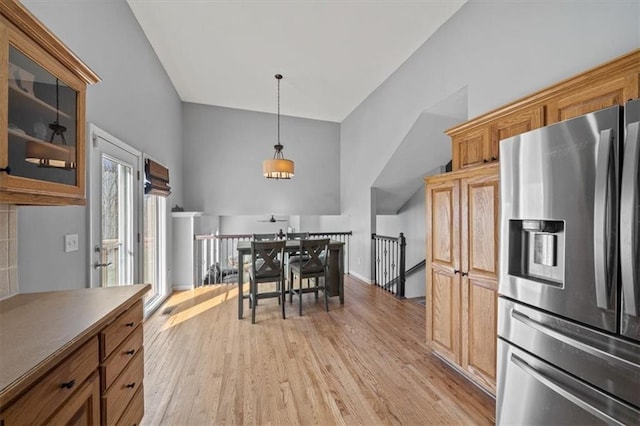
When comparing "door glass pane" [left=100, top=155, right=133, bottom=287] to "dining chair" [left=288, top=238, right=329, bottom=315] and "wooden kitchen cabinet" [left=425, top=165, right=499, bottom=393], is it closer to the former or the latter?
"dining chair" [left=288, top=238, right=329, bottom=315]

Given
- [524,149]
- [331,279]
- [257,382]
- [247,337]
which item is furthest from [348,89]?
[257,382]

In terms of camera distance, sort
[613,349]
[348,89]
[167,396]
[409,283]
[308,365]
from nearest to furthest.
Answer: [613,349], [167,396], [308,365], [348,89], [409,283]

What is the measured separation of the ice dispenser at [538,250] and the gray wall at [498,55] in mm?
1252

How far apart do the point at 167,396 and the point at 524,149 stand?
285cm

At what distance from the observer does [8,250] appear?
1.38 m

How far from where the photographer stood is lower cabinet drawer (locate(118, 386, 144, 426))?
1.38 meters

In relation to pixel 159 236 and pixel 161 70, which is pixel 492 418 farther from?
pixel 161 70

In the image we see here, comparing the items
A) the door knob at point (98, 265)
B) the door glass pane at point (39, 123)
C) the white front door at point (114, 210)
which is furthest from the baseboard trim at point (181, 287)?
the door glass pane at point (39, 123)

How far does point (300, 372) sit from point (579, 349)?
1869 mm

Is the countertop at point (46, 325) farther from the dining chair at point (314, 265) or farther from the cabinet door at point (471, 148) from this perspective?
the cabinet door at point (471, 148)

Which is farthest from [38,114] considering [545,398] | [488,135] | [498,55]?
[498,55]

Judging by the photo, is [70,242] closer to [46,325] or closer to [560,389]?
[46,325]

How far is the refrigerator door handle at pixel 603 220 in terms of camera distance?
3.54 ft

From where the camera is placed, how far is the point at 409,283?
19.5 ft
